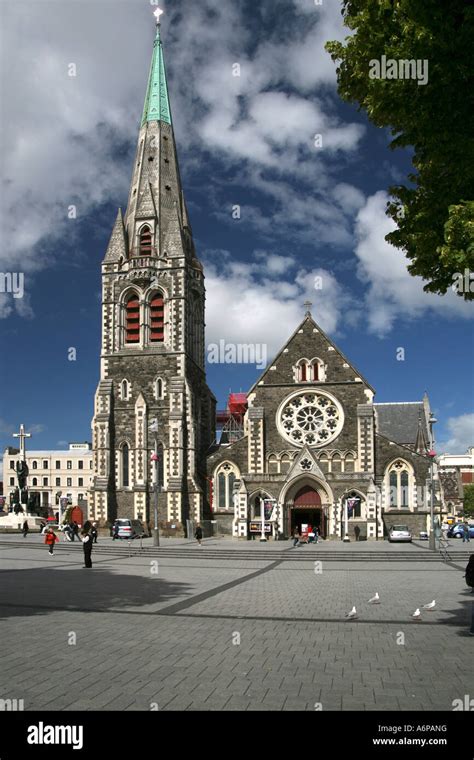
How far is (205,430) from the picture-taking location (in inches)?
2156

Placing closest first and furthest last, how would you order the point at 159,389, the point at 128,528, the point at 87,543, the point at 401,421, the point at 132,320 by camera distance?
the point at 87,543 → the point at 128,528 → the point at 159,389 → the point at 132,320 → the point at 401,421

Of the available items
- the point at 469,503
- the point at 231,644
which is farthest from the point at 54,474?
the point at 231,644

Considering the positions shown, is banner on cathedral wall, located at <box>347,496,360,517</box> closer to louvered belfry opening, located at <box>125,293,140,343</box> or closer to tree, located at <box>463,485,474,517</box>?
louvered belfry opening, located at <box>125,293,140,343</box>

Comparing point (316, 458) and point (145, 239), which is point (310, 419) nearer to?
point (316, 458)

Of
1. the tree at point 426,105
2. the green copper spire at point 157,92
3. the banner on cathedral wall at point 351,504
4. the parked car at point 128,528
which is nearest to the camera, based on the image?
the tree at point 426,105

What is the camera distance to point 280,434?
48469 millimetres

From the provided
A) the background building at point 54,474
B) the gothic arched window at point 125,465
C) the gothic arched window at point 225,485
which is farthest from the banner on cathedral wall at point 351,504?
the background building at point 54,474

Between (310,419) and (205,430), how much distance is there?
1011cm

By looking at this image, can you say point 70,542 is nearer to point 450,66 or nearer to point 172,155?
point 172,155

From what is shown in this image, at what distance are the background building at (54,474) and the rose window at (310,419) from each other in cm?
5784

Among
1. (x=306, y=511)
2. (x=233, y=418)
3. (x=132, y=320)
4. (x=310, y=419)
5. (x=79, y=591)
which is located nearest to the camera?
(x=79, y=591)

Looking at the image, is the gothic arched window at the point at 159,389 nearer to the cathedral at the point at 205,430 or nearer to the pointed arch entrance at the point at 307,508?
the cathedral at the point at 205,430

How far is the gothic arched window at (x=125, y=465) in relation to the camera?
49094mm
